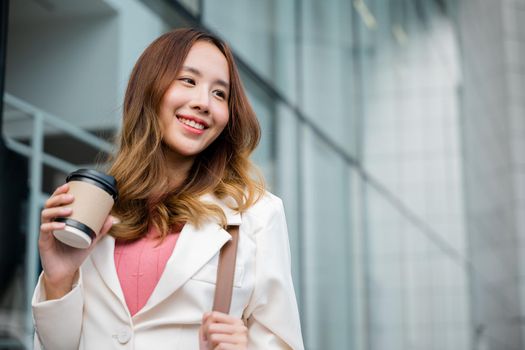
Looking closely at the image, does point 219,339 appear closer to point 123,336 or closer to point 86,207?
point 123,336

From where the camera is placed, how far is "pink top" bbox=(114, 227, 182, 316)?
6.74 ft

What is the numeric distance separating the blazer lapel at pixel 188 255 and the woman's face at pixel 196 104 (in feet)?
0.74

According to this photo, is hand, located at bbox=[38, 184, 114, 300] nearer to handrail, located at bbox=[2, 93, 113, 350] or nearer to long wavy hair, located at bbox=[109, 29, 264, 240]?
long wavy hair, located at bbox=[109, 29, 264, 240]

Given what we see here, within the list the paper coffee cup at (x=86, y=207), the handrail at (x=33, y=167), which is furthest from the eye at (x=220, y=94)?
the handrail at (x=33, y=167)

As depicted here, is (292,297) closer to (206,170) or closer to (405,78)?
(206,170)

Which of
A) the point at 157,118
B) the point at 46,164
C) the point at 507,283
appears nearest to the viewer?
the point at 157,118

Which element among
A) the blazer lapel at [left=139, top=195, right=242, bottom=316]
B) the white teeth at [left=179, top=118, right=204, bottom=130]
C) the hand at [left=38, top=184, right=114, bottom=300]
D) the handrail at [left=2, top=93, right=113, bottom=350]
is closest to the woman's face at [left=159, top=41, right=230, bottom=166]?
the white teeth at [left=179, top=118, right=204, bottom=130]

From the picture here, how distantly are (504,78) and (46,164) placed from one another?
38.7 metres

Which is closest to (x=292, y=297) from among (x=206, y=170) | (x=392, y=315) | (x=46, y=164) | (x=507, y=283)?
(x=206, y=170)

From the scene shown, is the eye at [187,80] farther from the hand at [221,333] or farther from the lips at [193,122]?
the hand at [221,333]

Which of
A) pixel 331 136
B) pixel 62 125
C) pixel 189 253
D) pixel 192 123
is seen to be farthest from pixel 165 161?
pixel 331 136

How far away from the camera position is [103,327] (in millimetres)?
2035

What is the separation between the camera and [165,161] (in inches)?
89.7

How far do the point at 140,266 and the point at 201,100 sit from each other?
0.43 metres
